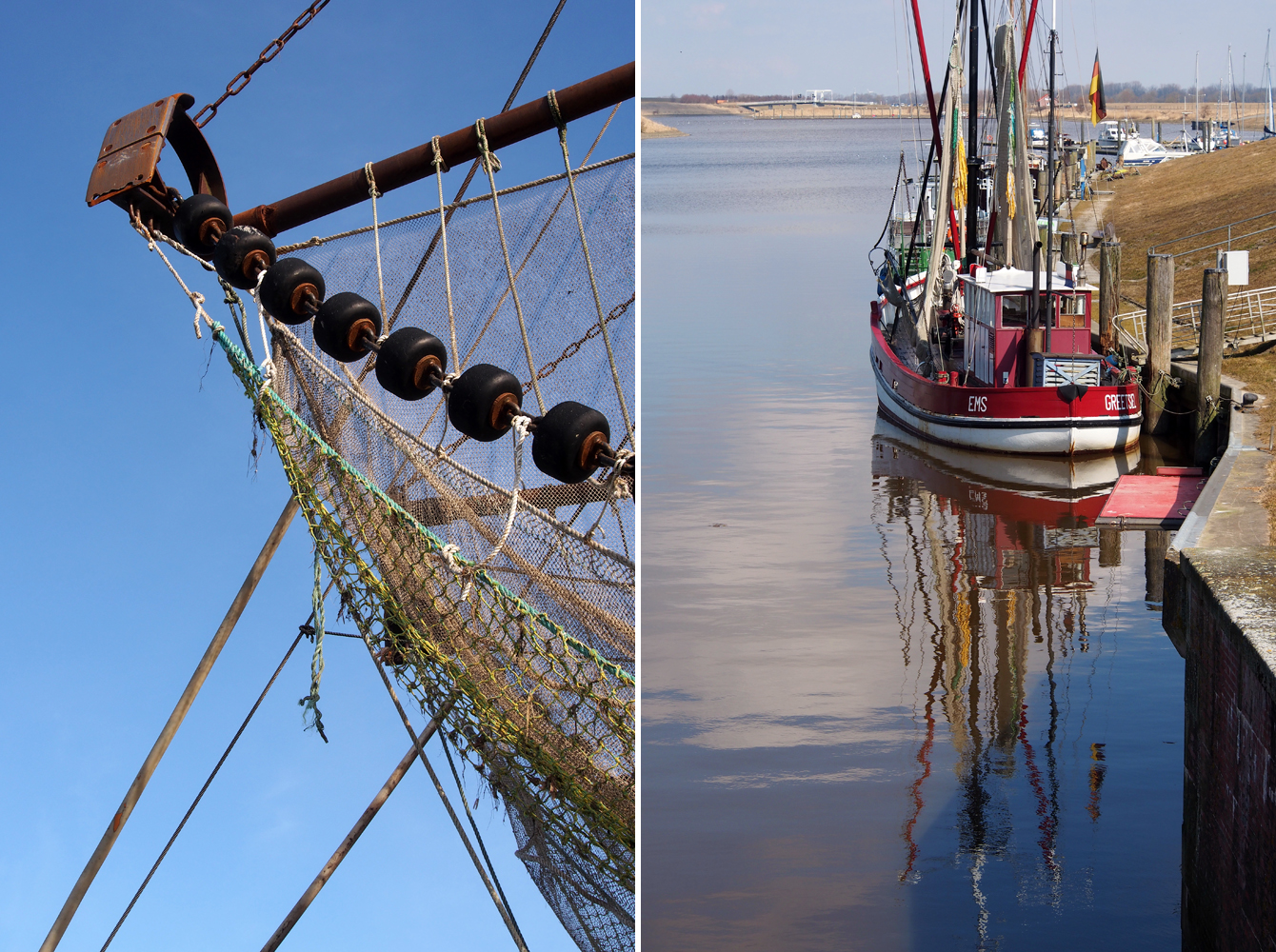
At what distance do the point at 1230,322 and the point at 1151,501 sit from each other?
7132 millimetres

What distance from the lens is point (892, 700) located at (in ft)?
34.0

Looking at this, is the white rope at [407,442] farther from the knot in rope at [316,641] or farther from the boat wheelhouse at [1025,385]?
the boat wheelhouse at [1025,385]

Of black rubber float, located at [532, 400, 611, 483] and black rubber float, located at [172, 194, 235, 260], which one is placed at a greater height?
black rubber float, located at [172, 194, 235, 260]

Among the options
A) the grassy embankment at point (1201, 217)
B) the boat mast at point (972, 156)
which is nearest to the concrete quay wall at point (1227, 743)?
the grassy embankment at point (1201, 217)

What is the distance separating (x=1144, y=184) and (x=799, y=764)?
149 feet

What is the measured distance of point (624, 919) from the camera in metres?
5.25

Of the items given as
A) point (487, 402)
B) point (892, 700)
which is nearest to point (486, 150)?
point (487, 402)

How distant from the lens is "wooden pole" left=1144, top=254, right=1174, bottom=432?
58.7ft

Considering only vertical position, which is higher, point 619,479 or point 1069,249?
point 1069,249

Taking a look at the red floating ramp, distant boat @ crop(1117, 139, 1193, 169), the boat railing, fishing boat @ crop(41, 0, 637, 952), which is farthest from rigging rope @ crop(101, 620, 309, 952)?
distant boat @ crop(1117, 139, 1193, 169)

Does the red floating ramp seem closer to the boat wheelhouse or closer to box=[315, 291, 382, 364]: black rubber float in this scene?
the boat wheelhouse

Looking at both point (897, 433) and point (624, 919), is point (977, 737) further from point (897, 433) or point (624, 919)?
point (897, 433)

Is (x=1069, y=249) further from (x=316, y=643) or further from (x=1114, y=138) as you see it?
(x=1114, y=138)

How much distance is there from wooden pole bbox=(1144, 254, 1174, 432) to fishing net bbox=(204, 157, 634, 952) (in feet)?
45.9
